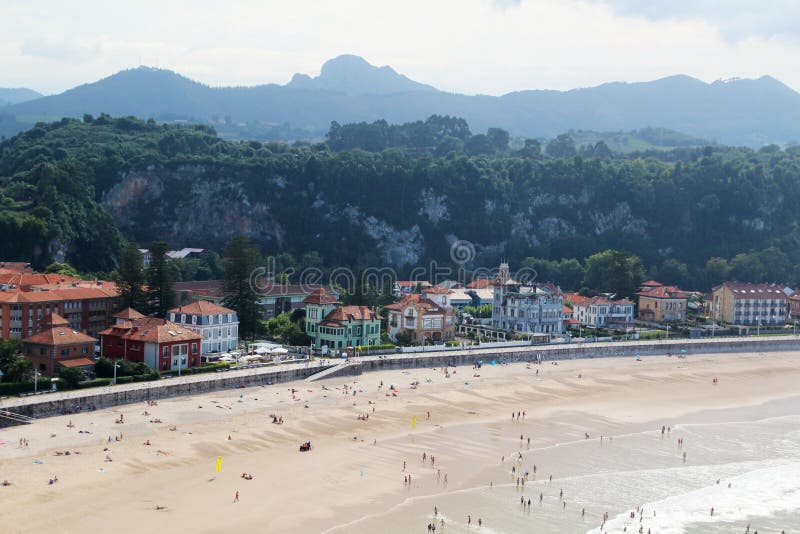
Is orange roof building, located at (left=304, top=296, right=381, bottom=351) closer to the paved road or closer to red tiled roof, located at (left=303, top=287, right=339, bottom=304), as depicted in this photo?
red tiled roof, located at (left=303, top=287, right=339, bottom=304)

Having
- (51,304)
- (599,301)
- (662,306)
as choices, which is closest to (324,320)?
(51,304)

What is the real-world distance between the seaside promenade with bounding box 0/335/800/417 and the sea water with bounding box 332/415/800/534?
47.2 ft

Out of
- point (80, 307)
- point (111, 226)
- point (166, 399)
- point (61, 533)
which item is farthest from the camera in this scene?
point (111, 226)

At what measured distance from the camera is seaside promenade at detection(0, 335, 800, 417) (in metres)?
44.5

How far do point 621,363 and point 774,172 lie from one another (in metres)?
84.6

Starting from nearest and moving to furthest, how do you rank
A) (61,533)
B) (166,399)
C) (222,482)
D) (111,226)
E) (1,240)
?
(61,533)
(222,482)
(166,399)
(1,240)
(111,226)

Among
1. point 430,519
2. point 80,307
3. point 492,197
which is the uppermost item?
point 492,197

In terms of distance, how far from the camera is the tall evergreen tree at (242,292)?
65375mm

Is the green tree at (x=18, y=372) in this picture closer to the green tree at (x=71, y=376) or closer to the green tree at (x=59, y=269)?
the green tree at (x=71, y=376)

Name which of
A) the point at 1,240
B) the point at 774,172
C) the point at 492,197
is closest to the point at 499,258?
the point at 492,197

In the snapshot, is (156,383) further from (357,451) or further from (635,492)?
(635,492)

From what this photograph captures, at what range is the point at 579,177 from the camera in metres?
136

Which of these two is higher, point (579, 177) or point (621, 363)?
point (579, 177)

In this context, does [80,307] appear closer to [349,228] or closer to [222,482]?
[222,482]
